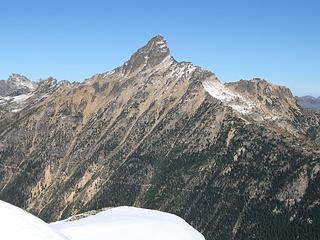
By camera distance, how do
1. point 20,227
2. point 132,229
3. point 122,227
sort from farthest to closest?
point 122,227, point 132,229, point 20,227

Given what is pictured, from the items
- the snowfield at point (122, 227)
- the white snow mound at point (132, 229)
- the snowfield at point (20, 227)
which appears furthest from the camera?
the white snow mound at point (132, 229)

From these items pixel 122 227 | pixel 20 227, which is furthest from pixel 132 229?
pixel 20 227

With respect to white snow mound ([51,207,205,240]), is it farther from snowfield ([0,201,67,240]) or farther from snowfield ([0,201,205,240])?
snowfield ([0,201,67,240])

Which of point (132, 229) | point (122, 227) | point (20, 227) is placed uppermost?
point (20, 227)

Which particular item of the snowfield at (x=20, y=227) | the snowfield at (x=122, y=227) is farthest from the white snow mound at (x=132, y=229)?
the snowfield at (x=20, y=227)

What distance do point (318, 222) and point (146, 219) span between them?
173m

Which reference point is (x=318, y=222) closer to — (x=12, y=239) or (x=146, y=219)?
(x=146, y=219)

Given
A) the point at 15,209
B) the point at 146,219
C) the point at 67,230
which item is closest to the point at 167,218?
the point at 146,219

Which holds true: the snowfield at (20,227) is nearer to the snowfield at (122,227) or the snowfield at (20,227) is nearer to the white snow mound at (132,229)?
the snowfield at (122,227)

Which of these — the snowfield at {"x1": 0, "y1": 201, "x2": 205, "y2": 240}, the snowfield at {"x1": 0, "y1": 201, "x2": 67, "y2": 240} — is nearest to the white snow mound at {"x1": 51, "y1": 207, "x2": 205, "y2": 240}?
the snowfield at {"x1": 0, "y1": 201, "x2": 205, "y2": 240}

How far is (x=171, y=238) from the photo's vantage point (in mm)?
36500

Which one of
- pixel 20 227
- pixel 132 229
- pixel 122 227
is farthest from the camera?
pixel 122 227

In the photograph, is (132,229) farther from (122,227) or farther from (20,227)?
(20,227)

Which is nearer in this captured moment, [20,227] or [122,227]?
[20,227]
